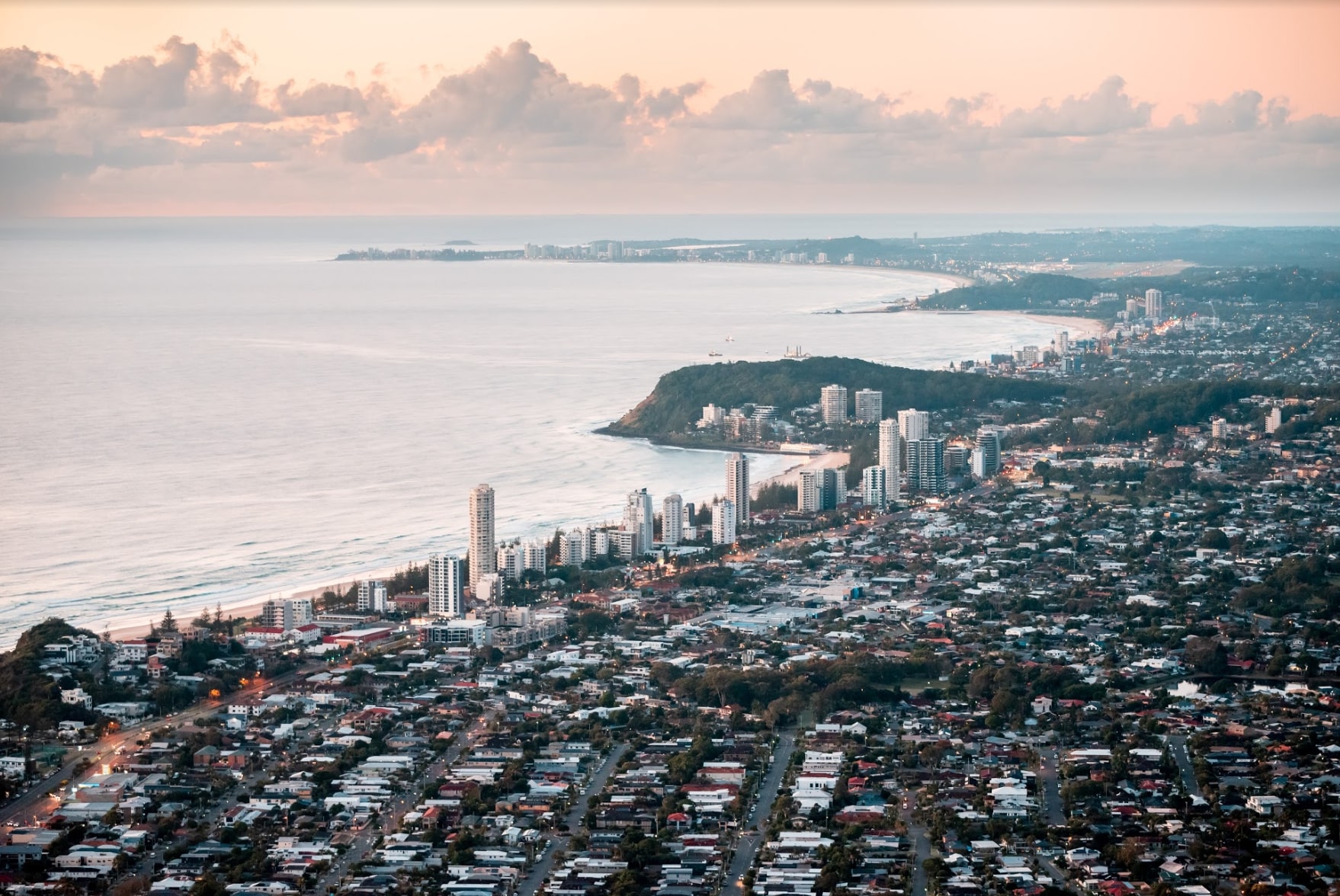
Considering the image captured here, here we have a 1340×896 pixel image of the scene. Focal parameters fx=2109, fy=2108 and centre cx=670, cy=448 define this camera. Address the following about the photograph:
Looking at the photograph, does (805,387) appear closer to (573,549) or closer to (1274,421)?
(1274,421)

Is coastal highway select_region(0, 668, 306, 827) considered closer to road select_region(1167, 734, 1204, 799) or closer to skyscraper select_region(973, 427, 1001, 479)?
road select_region(1167, 734, 1204, 799)

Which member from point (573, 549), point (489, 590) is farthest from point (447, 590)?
point (573, 549)

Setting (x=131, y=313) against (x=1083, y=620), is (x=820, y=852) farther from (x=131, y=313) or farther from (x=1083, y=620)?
(x=131, y=313)

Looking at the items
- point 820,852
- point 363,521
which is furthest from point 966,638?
point 363,521

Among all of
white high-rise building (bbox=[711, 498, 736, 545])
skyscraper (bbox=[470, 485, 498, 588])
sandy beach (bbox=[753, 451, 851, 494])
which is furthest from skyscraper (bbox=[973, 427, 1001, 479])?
skyscraper (bbox=[470, 485, 498, 588])

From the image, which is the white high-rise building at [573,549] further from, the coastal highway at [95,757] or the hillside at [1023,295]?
the hillside at [1023,295]

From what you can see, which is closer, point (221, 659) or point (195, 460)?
point (221, 659)
